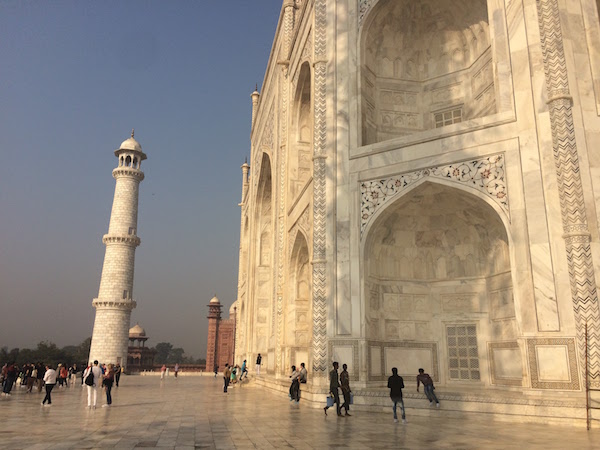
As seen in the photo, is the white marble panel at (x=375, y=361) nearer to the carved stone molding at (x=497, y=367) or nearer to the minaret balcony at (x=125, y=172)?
the carved stone molding at (x=497, y=367)

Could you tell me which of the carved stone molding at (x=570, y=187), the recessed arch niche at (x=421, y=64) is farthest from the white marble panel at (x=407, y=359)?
the recessed arch niche at (x=421, y=64)

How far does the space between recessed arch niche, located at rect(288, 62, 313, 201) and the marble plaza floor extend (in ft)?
28.1

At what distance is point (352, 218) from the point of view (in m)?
11.5

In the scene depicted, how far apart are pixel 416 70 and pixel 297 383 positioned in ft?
29.9

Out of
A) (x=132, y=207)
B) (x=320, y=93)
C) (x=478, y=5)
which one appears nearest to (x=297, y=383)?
(x=320, y=93)

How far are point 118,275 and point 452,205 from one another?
26341mm

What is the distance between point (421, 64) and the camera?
1395 cm

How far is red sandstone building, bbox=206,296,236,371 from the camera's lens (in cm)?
3984

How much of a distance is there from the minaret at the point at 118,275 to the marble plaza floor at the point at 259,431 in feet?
74.4

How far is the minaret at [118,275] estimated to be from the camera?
3159 centimetres

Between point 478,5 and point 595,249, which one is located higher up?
point 478,5

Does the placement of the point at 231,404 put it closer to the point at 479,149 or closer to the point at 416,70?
the point at 479,149

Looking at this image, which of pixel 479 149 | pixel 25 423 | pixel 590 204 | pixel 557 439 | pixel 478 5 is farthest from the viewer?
pixel 478 5

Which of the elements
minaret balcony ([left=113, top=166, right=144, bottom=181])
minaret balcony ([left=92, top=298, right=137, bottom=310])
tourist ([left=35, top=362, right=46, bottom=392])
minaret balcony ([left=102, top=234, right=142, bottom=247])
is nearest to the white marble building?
tourist ([left=35, top=362, right=46, bottom=392])
